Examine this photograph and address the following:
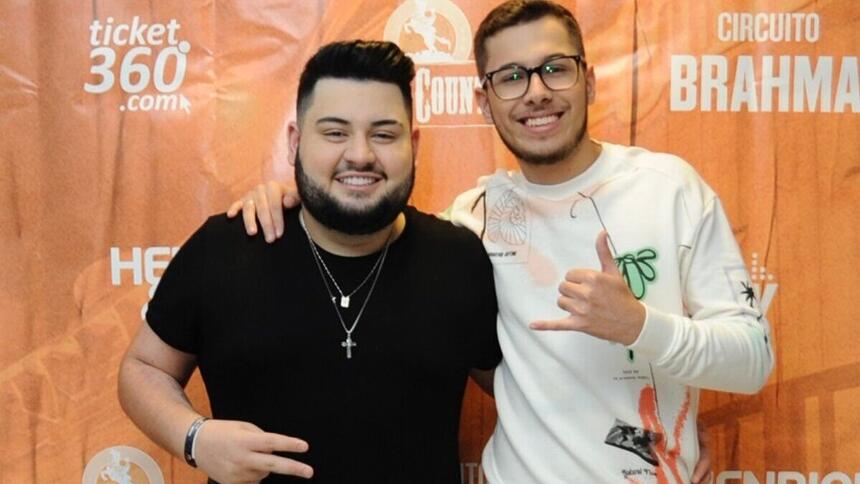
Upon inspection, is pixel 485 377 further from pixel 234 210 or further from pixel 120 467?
pixel 120 467

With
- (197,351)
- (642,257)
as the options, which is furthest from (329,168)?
(642,257)

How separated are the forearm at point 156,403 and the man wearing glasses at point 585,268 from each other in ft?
1.05

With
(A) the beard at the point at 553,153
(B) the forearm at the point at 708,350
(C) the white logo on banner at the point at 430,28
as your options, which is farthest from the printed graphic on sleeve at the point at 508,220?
(C) the white logo on banner at the point at 430,28

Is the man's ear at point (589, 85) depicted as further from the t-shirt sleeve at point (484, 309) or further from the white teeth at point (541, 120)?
the t-shirt sleeve at point (484, 309)

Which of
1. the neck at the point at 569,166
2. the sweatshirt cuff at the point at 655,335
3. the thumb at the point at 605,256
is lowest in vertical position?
the sweatshirt cuff at the point at 655,335

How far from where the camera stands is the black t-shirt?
4.04 ft

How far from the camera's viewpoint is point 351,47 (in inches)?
50.1

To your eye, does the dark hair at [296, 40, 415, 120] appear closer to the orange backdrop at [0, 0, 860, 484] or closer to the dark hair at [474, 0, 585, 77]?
the dark hair at [474, 0, 585, 77]

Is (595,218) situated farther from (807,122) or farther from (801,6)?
(801,6)

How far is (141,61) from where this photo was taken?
5.41 feet

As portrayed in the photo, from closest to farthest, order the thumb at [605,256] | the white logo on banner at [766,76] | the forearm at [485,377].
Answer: the thumb at [605,256]
the forearm at [485,377]
the white logo on banner at [766,76]

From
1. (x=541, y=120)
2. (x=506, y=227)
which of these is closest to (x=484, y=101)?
(x=541, y=120)

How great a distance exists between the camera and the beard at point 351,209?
122cm

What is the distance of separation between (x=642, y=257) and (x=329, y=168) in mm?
544
